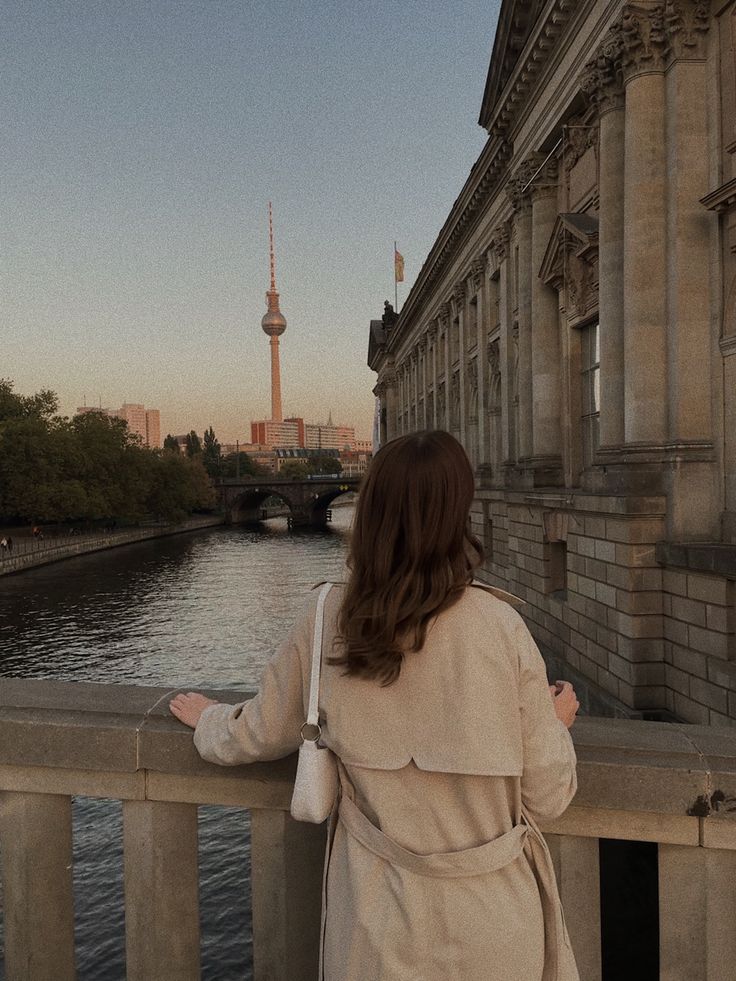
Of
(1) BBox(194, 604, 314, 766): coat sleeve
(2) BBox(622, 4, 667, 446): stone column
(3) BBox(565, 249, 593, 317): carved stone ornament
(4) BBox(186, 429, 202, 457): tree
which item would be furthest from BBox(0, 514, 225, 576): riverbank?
(4) BBox(186, 429, 202, 457): tree

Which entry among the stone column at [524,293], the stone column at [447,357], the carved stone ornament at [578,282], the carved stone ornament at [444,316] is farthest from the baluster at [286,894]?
the carved stone ornament at [444,316]

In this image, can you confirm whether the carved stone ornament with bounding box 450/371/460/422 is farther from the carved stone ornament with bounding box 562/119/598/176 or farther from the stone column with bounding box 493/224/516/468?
the carved stone ornament with bounding box 562/119/598/176

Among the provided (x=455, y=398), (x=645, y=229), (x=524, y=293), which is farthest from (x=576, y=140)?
(x=455, y=398)

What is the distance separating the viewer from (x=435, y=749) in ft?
5.68

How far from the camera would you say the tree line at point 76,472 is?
53.8 meters

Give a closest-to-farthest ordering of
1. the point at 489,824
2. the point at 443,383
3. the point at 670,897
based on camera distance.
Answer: the point at 489,824, the point at 670,897, the point at 443,383

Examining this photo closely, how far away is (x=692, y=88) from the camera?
1282cm

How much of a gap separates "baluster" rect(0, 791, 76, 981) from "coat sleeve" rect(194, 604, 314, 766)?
834mm

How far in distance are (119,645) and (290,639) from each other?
Answer: 26583mm

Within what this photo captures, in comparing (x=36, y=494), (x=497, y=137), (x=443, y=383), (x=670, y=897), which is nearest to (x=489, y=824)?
(x=670, y=897)

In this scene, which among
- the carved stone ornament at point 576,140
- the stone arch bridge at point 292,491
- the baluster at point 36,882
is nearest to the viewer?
the baluster at point 36,882

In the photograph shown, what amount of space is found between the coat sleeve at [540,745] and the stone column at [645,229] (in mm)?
12736

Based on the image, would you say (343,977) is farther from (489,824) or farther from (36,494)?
(36,494)

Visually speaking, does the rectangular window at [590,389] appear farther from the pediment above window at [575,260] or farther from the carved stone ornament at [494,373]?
the carved stone ornament at [494,373]
